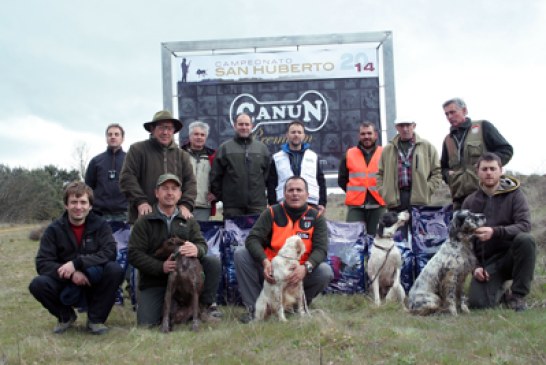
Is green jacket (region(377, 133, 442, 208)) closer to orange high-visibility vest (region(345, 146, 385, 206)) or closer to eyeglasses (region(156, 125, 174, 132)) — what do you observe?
orange high-visibility vest (region(345, 146, 385, 206))

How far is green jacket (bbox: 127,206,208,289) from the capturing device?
4.74 m

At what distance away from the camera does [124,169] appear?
544cm

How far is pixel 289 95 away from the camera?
36.2ft

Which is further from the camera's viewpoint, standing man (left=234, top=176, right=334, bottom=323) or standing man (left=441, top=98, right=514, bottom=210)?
standing man (left=441, top=98, right=514, bottom=210)

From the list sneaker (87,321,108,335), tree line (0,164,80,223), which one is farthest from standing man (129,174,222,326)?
tree line (0,164,80,223)

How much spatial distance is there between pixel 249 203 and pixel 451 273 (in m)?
2.44

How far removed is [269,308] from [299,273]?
1.37ft

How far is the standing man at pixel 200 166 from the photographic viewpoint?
21.5ft

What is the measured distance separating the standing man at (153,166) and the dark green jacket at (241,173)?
31.6 inches

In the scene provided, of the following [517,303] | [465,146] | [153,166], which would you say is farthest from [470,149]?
[153,166]

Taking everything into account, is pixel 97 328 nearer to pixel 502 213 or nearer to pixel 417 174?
pixel 417 174

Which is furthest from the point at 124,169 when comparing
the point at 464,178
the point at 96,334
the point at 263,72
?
the point at 263,72

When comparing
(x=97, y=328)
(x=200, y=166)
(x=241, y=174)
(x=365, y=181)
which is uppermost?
(x=200, y=166)

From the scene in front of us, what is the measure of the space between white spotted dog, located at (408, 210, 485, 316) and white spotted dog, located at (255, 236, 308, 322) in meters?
1.14
